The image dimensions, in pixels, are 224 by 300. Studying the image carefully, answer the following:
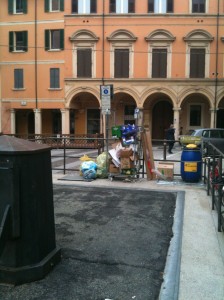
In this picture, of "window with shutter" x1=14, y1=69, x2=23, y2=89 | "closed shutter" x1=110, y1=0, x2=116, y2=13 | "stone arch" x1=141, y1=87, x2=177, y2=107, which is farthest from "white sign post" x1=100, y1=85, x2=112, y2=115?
"window with shutter" x1=14, y1=69, x2=23, y2=89

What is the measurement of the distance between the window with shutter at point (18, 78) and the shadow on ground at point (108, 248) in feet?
80.6

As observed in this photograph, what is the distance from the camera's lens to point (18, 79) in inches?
1199

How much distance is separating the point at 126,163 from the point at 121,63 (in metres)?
20.2

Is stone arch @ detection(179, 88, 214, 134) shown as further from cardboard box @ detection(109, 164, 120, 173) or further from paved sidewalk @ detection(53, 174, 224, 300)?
paved sidewalk @ detection(53, 174, 224, 300)

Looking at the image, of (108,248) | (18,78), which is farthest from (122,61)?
(108,248)

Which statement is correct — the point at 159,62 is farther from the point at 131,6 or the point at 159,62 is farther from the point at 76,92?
the point at 76,92

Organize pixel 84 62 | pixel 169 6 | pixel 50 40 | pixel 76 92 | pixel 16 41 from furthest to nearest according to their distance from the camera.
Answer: pixel 16 41 → pixel 50 40 → pixel 76 92 → pixel 84 62 → pixel 169 6

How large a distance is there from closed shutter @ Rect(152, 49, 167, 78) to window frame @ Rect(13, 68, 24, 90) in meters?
11.3

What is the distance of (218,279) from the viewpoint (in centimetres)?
378

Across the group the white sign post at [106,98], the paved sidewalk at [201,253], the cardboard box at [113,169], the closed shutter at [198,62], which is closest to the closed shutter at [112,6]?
the closed shutter at [198,62]

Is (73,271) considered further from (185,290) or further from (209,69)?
(209,69)

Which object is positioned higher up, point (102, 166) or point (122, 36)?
point (122, 36)

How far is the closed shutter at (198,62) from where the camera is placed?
2769 centimetres

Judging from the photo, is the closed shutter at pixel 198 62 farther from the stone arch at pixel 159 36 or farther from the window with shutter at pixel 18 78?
the window with shutter at pixel 18 78
